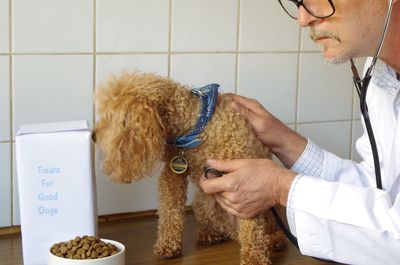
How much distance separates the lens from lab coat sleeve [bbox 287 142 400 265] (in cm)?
103

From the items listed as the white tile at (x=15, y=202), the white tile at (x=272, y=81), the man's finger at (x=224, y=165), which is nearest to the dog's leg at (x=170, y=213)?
the man's finger at (x=224, y=165)

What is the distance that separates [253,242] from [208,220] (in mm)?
154

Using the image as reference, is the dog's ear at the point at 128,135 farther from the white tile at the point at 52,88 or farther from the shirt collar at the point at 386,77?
the shirt collar at the point at 386,77

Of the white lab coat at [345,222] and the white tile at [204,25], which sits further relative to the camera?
the white tile at [204,25]

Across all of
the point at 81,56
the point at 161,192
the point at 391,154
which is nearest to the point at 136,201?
the point at 161,192

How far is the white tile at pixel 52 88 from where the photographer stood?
4.36ft

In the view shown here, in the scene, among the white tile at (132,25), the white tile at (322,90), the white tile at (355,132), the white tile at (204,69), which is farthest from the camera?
the white tile at (355,132)

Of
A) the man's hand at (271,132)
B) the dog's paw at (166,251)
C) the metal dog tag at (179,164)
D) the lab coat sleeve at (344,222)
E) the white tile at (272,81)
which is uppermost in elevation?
the white tile at (272,81)

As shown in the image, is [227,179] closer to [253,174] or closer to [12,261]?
[253,174]

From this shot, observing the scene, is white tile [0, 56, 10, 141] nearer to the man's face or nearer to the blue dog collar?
the blue dog collar

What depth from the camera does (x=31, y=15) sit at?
4.30 ft

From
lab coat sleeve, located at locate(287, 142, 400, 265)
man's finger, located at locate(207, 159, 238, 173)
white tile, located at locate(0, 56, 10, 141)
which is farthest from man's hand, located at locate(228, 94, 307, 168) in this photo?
white tile, located at locate(0, 56, 10, 141)

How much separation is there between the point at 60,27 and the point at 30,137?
314 mm

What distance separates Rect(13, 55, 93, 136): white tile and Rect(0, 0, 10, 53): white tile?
3cm
